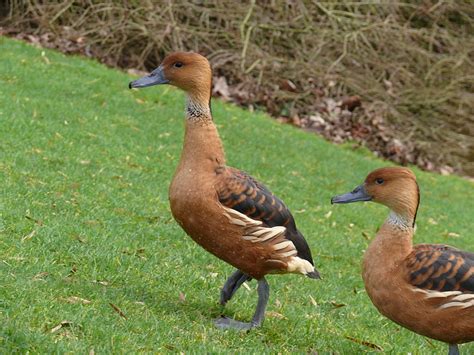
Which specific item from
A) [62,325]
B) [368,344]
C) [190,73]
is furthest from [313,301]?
[62,325]

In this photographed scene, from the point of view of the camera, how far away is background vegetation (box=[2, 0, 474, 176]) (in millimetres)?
17125

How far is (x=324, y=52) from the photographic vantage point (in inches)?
752

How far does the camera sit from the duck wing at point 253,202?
541 centimetres

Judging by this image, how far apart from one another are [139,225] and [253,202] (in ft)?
8.10

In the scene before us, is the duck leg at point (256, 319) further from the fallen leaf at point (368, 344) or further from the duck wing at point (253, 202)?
the fallen leaf at point (368, 344)

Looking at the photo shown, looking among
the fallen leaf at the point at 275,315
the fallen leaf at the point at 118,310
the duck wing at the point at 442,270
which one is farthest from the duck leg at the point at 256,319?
the duck wing at the point at 442,270

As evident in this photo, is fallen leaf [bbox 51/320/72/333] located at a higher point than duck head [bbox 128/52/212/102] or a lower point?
lower

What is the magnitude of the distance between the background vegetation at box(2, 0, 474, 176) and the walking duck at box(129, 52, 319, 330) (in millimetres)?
11037

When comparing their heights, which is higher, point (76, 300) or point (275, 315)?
point (76, 300)

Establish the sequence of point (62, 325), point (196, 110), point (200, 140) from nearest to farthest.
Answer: point (62, 325), point (200, 140), point (196, 110)

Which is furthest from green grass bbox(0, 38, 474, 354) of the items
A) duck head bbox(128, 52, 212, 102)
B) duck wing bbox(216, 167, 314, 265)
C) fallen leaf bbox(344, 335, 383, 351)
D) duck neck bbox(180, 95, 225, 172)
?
duck head bbox(128, 52, 212, 102)

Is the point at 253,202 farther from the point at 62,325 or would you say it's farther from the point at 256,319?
the point at 62,325

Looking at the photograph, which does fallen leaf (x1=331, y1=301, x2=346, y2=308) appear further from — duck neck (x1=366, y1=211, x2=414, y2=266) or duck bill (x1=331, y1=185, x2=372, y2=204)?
duck neck (x1=366, y1=211, x2=414, y2=266)

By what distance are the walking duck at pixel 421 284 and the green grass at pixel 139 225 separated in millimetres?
650
